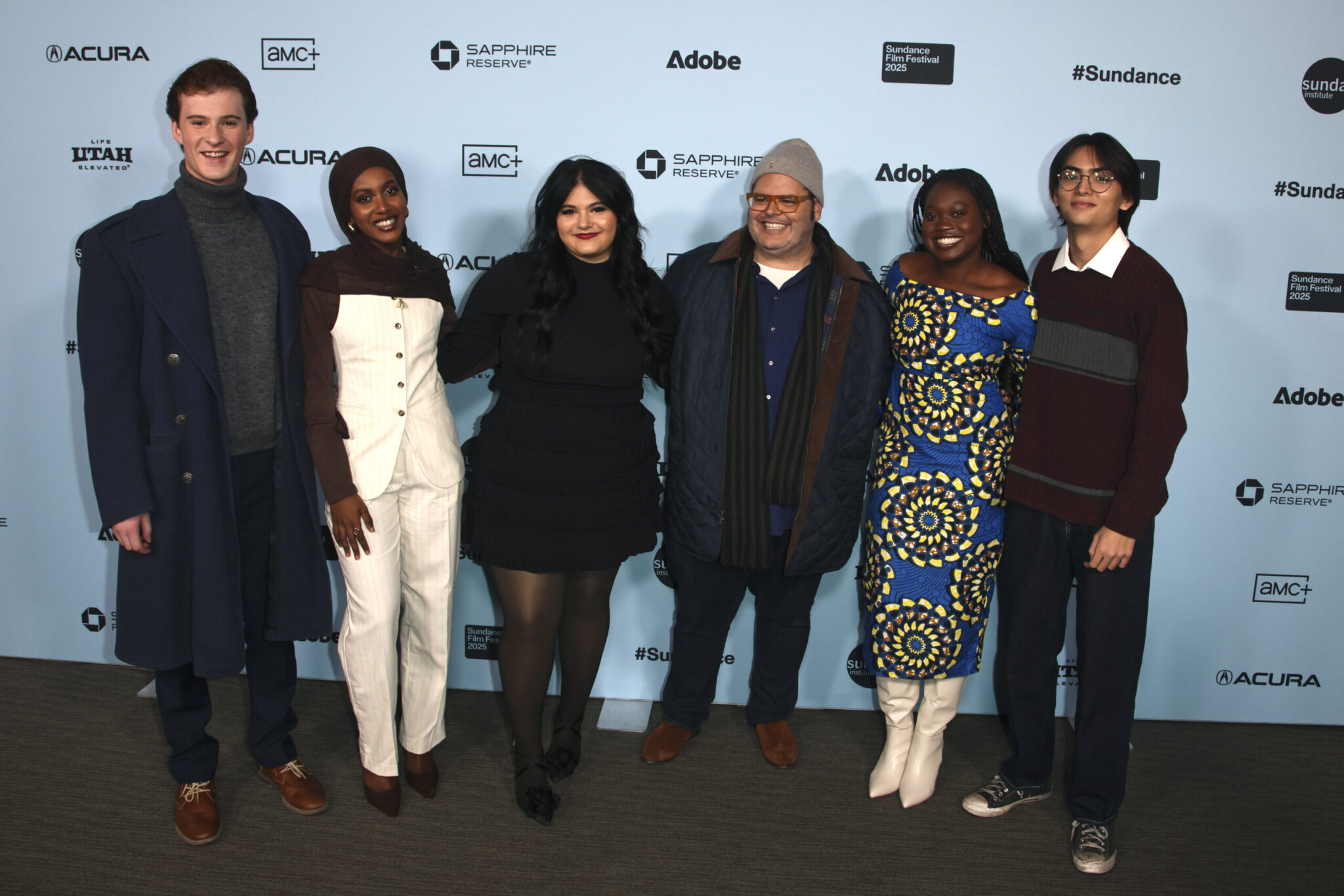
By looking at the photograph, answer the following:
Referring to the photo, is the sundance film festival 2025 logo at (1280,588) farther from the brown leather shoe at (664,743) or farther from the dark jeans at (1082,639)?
the brown leather shoe at (664,743)

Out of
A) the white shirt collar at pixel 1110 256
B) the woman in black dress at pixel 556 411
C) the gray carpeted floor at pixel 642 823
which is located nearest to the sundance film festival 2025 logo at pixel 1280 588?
the gray carpeted floor at pixel 642 823

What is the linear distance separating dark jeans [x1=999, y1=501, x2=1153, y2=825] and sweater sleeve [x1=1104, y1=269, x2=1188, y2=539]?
4.5 inches

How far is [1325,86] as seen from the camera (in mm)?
2664

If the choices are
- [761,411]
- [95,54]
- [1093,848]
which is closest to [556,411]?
[761,411]

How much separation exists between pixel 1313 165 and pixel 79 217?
4.07 metres

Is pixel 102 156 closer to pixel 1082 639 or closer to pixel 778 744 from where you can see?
pixel 778 744

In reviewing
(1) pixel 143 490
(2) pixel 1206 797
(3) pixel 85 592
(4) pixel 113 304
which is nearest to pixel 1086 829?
(2) pixel 1206 797

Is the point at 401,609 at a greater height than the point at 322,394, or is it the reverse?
the point at 322,394

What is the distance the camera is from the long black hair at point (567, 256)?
212 cm

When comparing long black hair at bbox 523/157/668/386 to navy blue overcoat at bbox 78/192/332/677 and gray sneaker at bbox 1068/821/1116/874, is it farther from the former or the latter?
gray sneaker at bbox 1068/821/1116/874

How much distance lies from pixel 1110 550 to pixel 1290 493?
4.22 ft

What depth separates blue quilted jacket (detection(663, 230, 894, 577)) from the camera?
7.52ft

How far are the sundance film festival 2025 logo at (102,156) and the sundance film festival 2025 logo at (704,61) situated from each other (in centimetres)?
184

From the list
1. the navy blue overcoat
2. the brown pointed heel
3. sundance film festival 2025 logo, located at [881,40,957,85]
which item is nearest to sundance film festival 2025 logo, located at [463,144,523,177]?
the navy blue overcoat
